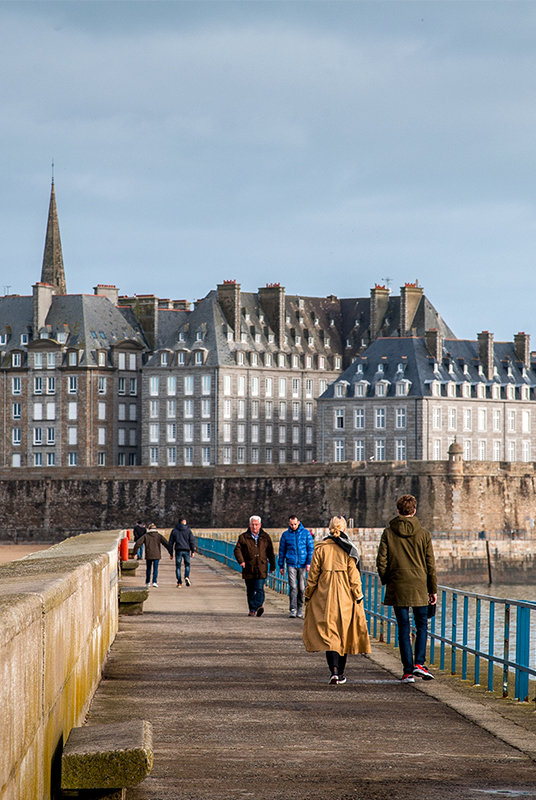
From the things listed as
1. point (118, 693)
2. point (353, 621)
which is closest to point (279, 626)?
point (353, 621)

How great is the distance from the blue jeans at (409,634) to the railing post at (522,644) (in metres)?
1.34

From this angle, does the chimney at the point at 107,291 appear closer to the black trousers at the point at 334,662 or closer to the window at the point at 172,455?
the window at the point at 172,455

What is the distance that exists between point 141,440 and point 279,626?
263 ft

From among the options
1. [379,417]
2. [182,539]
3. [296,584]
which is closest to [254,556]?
[296,584]

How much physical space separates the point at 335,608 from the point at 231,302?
285 ft

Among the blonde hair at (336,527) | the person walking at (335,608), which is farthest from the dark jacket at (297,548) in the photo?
the person walking at (335,608)

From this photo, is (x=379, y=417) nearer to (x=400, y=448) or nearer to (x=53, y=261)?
(x=400, y=448)

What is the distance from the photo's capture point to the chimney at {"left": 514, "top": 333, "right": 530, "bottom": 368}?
96.4 meters

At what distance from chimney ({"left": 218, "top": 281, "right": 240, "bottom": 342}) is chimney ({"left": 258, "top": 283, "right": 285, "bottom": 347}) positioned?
10.7ft

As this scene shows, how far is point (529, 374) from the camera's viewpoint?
96.3 metres

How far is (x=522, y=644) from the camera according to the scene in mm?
11375

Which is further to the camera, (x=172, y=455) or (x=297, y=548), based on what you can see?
(x=172, y=455)

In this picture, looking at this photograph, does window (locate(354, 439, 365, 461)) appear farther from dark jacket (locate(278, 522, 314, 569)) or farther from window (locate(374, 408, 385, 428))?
dark jacket (locate(278, 522, 314, 569))

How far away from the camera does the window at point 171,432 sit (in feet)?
320
